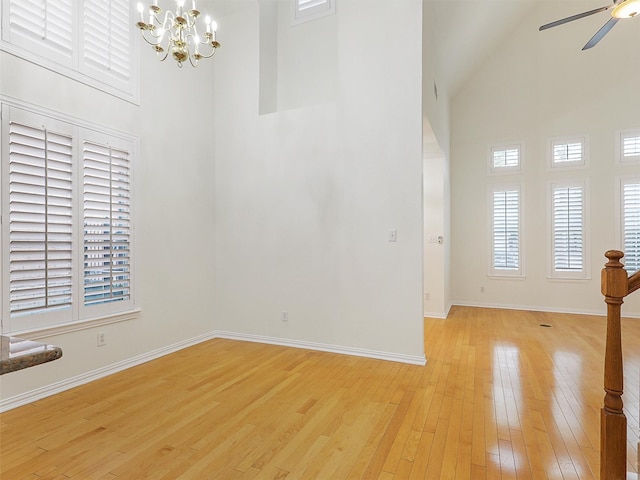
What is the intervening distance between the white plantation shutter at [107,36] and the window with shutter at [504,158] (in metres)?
6.26

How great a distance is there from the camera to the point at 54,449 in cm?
221

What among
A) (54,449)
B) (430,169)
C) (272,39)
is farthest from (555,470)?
(272,39)

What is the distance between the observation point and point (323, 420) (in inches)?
101

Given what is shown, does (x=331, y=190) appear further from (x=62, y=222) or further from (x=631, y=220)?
(x=631, y=220)

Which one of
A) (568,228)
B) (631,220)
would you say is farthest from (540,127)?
(631,220)

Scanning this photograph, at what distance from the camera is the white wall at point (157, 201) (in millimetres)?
2994

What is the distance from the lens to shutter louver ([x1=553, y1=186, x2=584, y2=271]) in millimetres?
6332

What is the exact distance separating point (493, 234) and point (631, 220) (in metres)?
2.10

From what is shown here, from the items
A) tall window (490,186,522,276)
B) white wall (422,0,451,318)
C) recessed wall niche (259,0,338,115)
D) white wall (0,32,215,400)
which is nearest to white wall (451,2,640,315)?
tall window (490,186,522,276)

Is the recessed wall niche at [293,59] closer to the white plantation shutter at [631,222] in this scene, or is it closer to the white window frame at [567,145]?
the white window frame at [567,145]

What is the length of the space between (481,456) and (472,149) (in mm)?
6204

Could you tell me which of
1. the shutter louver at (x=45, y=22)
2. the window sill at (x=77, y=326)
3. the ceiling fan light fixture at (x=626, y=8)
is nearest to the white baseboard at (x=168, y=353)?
the window sill at (x=77, y=326)

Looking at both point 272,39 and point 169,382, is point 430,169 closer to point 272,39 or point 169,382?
point 272,39

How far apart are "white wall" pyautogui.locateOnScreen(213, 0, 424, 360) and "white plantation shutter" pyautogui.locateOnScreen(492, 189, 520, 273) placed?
3973mm
